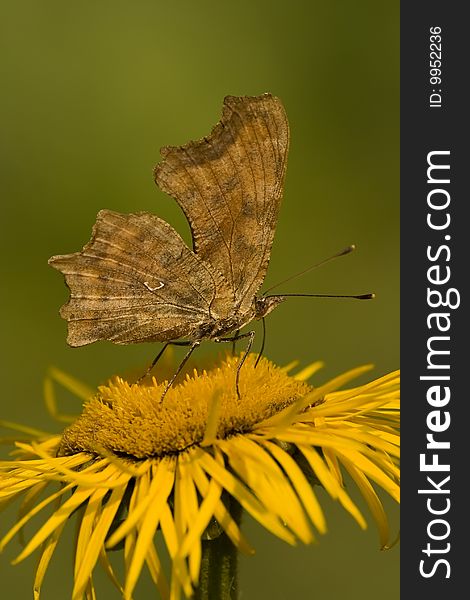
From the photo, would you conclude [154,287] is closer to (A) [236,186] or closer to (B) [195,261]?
(B) [195,261]

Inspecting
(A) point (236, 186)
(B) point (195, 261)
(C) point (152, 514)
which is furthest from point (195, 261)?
(C) point (152, 514)

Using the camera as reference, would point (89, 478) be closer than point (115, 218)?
Yes

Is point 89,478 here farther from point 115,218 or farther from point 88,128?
point 88,128

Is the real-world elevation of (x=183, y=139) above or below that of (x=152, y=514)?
above

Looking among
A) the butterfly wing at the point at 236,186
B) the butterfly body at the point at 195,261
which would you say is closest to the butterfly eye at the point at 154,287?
the butterfly body at the point at 195,261

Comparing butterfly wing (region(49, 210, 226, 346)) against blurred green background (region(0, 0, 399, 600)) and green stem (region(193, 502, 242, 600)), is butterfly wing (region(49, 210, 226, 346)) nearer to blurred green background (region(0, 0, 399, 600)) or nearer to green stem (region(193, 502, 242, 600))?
green stem (region(193, 502, 242, 600))

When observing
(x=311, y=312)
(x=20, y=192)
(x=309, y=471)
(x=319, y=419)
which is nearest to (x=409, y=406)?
(x=319, y=419)
